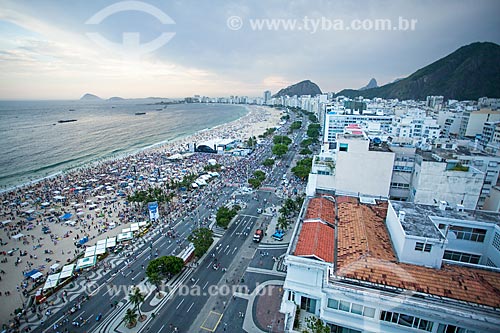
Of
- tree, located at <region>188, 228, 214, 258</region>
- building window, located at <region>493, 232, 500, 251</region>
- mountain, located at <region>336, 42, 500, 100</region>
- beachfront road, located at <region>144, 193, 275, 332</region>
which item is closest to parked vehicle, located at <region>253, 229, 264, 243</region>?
beachfront road, located at <region>144, 193, 275, 332</region>

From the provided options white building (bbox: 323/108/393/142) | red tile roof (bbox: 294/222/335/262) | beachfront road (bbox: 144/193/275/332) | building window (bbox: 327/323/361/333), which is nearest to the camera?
building window (bbox: 327/323/361/333)

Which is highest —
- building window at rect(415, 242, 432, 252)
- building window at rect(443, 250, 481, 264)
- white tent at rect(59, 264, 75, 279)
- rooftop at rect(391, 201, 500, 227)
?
rooftop at rect(391, 201, 500, 227)

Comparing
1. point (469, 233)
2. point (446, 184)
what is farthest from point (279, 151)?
point (469, 233)

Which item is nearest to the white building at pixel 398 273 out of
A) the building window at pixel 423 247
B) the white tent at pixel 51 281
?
the building window at pixel 423 247

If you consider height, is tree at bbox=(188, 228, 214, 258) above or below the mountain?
→ below

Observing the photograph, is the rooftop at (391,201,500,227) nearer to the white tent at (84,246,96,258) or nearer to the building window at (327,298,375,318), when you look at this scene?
the building window at (327,298,375,318)

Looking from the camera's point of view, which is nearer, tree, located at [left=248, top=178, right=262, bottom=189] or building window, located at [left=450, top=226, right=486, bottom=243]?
building window, located at [left=450, top=226, right=486, bottom=243]

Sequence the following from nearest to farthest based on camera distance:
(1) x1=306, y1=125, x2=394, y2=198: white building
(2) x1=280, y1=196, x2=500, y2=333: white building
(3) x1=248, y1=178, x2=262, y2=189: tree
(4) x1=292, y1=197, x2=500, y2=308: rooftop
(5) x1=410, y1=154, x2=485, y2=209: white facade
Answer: (2) x1=280, y1=196, x2=500, y2=333: white building, (4) x1=292, y1=197, x2=500, y2=308: rooftop, (5) x1=410, y1=154, x2=485, y2=209: white facade, (1) x1=306, y1=125, x2=394, y2=198: white building, (3) x1=248, y1=178, x2=262, y2=189: tree

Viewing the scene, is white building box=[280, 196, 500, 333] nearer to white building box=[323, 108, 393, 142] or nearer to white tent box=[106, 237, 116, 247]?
white tent box=[106, 237, 116, 247]

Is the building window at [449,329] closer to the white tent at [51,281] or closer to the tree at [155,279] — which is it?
the tree at [155,279]
